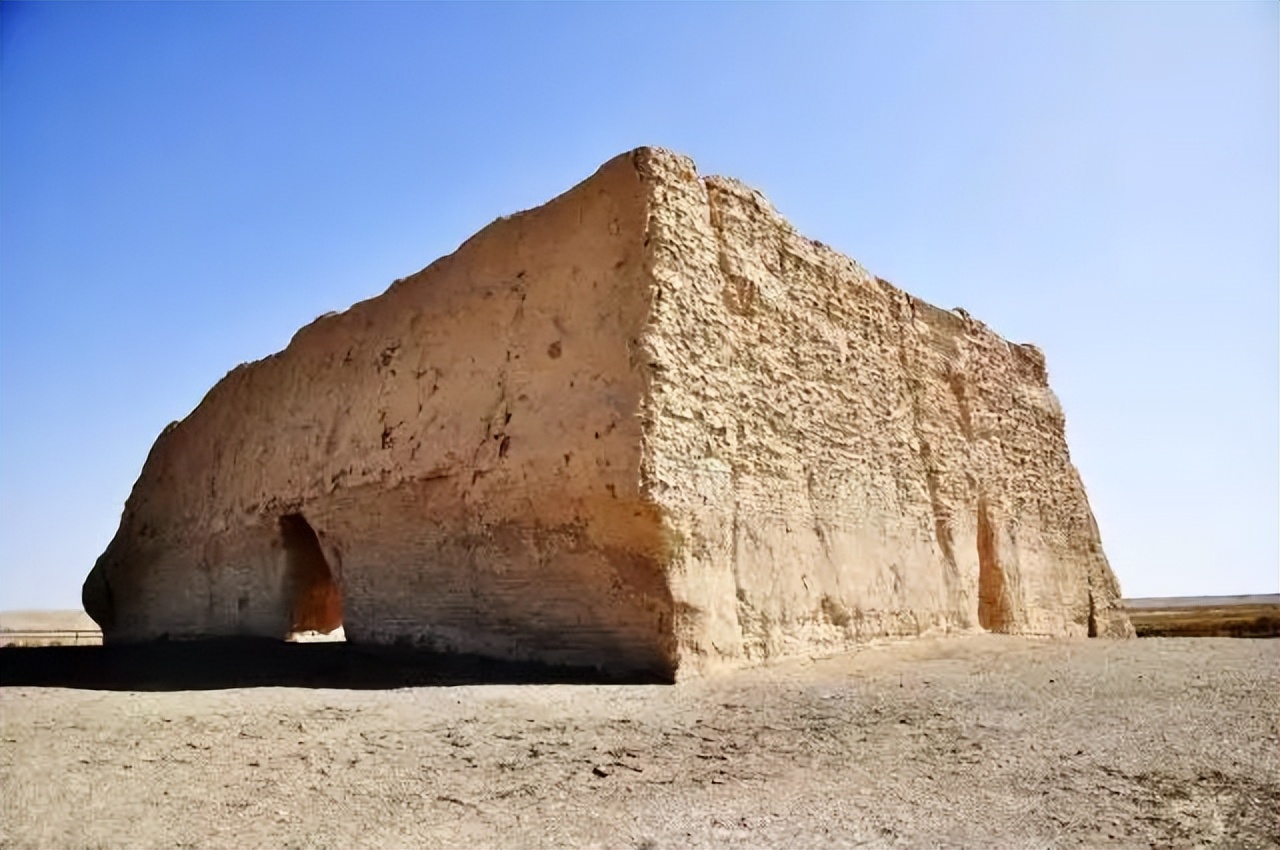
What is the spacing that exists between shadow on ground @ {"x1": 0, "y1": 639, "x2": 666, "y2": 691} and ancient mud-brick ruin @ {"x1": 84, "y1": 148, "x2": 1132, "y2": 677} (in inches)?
9.8

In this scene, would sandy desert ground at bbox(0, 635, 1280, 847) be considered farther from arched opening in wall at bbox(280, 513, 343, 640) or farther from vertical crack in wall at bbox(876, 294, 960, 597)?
arched opening in wall at bbox(280, 513, 343, 640)

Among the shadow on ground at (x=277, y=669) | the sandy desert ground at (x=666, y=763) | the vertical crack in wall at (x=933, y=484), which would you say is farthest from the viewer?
the vertical crack in wall at (x=933, y=484)

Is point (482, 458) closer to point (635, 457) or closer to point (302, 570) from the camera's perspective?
point (635, 457)

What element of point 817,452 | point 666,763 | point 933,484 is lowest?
point 666,763

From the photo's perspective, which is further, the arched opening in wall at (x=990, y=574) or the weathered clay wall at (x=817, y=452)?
the arched opening in wall at (x=990, y=574)

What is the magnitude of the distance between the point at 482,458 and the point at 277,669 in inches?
88.7

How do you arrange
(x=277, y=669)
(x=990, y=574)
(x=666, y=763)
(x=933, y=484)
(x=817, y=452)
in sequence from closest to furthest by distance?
(x=666, y=763) → (x=277, y=669) → (x=817, y=452) → (x=933, y=484) → (x=990, y=574)

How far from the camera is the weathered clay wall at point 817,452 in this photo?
266 inches

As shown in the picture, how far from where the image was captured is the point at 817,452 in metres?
8.08

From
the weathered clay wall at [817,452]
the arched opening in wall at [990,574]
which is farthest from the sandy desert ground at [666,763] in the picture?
the arched opening in wall at [990,574]

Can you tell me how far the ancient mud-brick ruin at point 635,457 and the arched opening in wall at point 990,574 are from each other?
23mm

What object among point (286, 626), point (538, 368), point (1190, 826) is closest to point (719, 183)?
point (538, 368)

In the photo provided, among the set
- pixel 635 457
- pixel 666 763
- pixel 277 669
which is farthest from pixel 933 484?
pixel 277 669

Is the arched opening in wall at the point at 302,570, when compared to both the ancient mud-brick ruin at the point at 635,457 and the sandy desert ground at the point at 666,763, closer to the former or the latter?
the ancient mud-brick ruin at the point at 635,457
